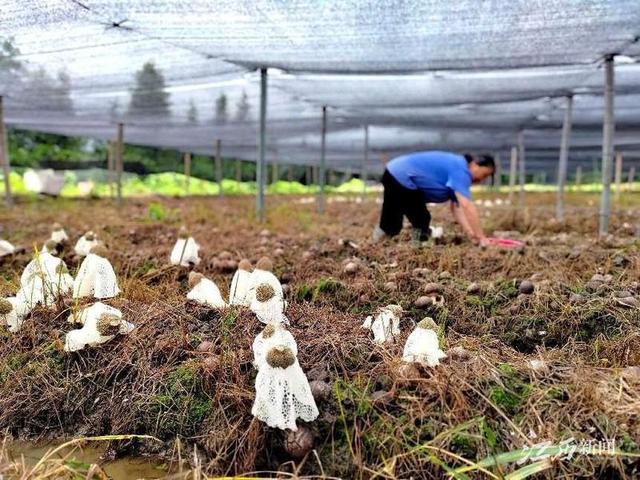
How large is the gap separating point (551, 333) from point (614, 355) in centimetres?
38

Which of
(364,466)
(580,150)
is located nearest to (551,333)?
(364,466)

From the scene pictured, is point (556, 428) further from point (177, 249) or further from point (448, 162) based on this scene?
point (448, 162)

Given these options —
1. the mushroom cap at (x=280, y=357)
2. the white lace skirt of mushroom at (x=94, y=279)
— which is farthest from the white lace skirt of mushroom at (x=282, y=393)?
the white lace skirt of mushroom at (x=94, y=279)

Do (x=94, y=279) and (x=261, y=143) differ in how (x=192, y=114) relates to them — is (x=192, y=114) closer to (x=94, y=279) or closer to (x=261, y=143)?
(x=261, y=143)

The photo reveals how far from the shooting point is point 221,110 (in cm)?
822

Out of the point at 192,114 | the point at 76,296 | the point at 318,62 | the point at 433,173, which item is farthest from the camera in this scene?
the point at 192,114

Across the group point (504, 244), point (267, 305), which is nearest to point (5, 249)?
point (267, 305)

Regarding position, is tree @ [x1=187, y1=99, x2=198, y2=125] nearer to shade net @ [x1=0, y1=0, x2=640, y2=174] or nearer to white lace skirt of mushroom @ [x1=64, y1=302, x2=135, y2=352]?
shade net @ [x1=0, y1=0, x2=640, y2=174]

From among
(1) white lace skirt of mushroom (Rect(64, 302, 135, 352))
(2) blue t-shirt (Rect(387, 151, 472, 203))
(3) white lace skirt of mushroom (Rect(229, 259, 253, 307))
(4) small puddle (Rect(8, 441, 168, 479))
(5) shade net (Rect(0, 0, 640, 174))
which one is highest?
(5) shade net (Rect(0, 0, 640, 174))

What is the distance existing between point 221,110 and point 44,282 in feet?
20.1

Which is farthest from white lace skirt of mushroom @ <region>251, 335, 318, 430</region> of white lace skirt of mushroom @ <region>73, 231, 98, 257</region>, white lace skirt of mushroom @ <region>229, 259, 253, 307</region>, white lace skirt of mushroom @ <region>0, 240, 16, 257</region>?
white lace skirt of mushroom @ <region>0, 240, 16, 257</region>

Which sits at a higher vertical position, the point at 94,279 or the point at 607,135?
the point at 607,135

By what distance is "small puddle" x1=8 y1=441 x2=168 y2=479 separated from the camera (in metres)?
1.69

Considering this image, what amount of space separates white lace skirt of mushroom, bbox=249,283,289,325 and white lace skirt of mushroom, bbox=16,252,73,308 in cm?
90
